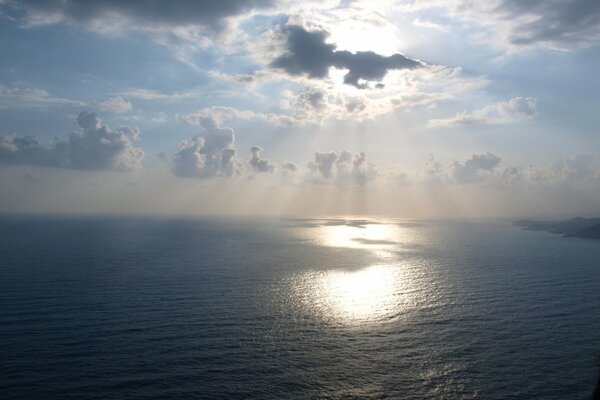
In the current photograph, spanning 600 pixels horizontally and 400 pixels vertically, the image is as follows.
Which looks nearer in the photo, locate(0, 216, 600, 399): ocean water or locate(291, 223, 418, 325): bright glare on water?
locate(0, 216, 600, 399): ocean water

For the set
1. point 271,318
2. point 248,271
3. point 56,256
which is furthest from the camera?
point 56,256

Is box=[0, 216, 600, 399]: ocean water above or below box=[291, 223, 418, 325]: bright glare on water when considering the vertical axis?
above

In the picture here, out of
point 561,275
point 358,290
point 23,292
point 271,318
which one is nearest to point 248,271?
point 358,290

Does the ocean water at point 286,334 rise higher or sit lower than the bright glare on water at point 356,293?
higher

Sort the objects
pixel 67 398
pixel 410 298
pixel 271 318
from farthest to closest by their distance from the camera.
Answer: pixel 410 298
pixel 271 318
pixel 67 398

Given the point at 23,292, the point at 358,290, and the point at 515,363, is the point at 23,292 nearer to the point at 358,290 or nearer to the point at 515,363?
the point at 358,290

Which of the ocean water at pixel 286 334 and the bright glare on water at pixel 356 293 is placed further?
the bright glare on water at pixel 356 293

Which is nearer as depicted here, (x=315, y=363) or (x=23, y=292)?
(x=315, y=363)
